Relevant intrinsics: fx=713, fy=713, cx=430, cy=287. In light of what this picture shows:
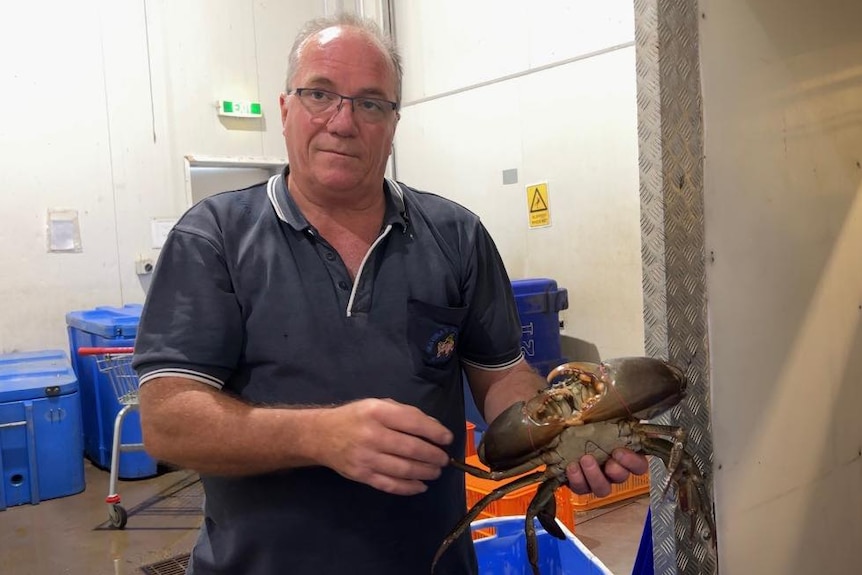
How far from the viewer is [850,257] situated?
1780 millimetres

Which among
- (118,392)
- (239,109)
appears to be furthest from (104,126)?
(118,392)

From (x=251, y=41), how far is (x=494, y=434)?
20.1 ft

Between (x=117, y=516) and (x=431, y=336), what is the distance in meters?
3.35

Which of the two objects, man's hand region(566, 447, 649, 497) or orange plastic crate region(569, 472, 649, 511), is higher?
man's hand region(566, 447, 649, 497)

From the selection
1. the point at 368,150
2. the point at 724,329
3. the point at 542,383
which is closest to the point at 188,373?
the point at 368,150

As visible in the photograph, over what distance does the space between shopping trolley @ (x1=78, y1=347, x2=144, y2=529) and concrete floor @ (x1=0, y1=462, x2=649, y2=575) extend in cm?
13

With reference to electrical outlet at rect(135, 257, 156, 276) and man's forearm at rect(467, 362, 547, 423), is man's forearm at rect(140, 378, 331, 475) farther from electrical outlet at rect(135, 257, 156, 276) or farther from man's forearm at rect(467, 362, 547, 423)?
electrical outlet at rect(135, 257, 156, 276)

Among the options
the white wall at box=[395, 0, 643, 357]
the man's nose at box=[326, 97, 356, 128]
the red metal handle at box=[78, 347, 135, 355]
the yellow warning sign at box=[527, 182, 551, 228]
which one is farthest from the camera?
the yellow warning sign at box=[527, 182, 551, 228]

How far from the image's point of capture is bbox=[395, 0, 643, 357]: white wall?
15.4 ft

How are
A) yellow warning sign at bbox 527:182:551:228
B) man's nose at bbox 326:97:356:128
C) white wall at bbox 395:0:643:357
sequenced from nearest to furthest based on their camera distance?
man's nose at bbox 326:97:356:128 < white wall at bbox 395:0:643:357 < yellow warning sign at bbox 527:182:551:228

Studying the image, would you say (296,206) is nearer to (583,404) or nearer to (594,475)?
(583,404)

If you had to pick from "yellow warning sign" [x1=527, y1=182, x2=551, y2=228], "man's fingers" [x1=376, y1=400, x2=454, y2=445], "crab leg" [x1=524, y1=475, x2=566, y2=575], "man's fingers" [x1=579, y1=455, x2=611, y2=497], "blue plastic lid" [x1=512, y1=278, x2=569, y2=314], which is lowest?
"crab leg" [x1=524, y1=475, x2=566, y2=575]

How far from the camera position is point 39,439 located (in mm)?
4648

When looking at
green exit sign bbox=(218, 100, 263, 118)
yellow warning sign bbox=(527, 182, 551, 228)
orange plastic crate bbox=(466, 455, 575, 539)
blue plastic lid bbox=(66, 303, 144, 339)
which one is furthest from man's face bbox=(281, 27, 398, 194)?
green exit sign bbox=(218, 100, 263, 118)
